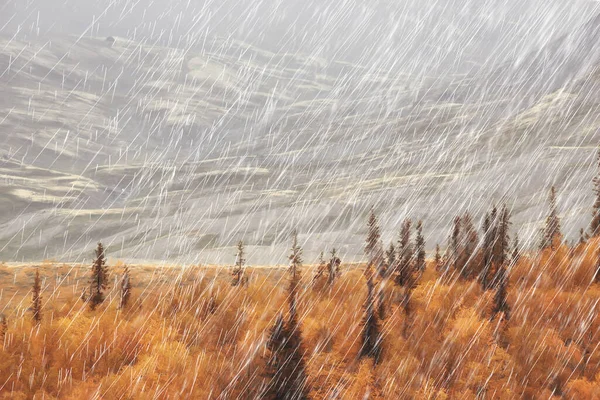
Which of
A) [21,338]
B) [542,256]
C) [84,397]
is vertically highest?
[542,256]

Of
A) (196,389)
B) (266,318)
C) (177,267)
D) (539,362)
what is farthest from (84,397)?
(177,267)

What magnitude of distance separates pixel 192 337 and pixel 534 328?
3671cm

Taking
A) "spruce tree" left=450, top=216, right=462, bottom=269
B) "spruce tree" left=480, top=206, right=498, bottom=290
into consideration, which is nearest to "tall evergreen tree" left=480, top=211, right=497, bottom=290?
"spruce tree" left=480, top=206, right=498, bottom=290

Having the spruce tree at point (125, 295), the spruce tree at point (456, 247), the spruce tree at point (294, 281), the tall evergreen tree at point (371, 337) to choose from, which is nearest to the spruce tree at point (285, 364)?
the spruce tree at point (294, 281)

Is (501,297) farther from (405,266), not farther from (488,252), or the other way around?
(405,266)

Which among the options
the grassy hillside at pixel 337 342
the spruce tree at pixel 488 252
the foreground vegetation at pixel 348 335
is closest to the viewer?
the foreground vegetation at pixel 348 335

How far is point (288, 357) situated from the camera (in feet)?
121

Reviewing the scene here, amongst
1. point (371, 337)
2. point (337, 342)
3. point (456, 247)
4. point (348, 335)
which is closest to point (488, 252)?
point (456, 247)

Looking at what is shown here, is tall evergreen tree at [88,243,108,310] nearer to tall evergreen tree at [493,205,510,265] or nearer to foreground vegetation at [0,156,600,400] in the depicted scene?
foreground vegetation at [0,156,600,400]

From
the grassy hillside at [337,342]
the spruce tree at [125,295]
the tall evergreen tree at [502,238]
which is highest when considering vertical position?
the tall evergreen tree at [502,238]

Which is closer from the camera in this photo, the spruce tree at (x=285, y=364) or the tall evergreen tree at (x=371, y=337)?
the spruce tree at (x=285, y=364)

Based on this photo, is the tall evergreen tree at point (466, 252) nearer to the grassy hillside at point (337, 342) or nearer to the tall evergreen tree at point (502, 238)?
the grassy hillside at point (337, 342)

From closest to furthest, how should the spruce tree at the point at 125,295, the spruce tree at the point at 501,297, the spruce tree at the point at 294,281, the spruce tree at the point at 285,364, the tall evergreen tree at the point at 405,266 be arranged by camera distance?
the spruce tree at the point at 285,364, the spruce tree at the point at 294,281, the spruce tree at the point at 501,297, the tall evergreen tree at the point at 405,266, the spruce tree at the point at 125,295

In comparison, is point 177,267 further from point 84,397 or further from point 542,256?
point 542,256
